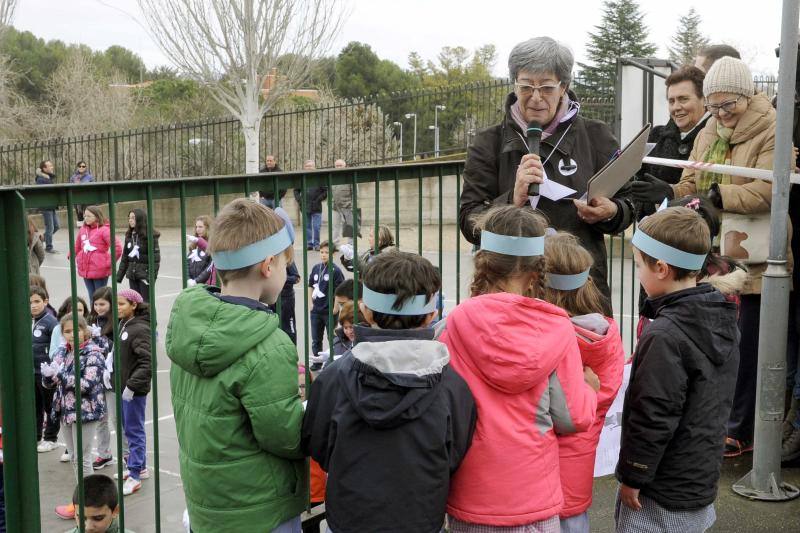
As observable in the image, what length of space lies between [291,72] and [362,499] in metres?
21.5

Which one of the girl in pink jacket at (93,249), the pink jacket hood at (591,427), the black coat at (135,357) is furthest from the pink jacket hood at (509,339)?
the girl in pink jacket at (93,249)

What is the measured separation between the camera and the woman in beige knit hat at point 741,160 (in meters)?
4.07

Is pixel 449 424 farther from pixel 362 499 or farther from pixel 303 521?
pixel 303 521

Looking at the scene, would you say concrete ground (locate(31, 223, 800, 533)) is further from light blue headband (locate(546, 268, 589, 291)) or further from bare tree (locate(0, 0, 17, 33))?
bare tree (locate(0, 0, 17, 33))

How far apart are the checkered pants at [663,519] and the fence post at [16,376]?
188 cm

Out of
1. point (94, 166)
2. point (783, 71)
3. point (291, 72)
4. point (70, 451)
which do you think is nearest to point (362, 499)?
point (783, 71)

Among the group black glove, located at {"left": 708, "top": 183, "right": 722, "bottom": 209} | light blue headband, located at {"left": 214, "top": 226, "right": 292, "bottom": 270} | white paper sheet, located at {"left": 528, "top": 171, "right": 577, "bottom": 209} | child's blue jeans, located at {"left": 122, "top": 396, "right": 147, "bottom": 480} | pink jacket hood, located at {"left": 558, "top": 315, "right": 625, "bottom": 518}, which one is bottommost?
child's blue jeans, located at {"left": 122, "top": 396, "right": 147, "bottom": 480}

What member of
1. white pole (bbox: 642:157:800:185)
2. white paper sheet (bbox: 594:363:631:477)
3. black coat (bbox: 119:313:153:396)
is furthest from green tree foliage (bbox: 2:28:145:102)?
white paper sheet (bbox: 594:363:631:477)

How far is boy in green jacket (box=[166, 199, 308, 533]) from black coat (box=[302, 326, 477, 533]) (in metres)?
0.12

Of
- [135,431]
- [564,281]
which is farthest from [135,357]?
[564,281]

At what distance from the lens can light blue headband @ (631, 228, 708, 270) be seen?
2988mm

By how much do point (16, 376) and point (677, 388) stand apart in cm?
200

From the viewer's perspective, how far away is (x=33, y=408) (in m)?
2.76

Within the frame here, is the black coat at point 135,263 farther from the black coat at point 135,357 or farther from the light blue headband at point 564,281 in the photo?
the light blue headband at point 564,281
